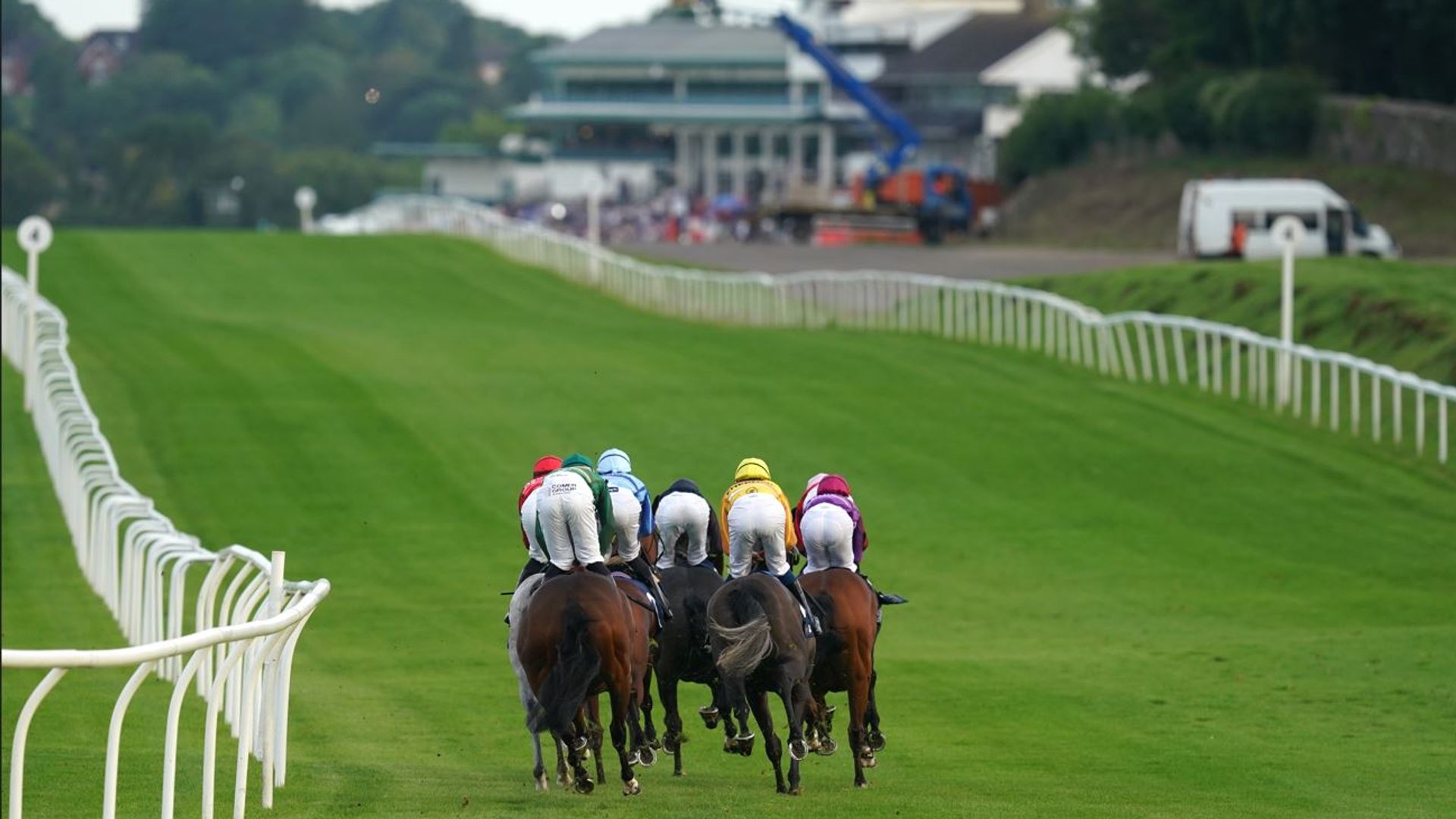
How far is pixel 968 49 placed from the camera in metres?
105

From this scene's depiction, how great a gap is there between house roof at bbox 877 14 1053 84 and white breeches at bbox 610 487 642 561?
9257cm

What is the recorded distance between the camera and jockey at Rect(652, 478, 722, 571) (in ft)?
37.7

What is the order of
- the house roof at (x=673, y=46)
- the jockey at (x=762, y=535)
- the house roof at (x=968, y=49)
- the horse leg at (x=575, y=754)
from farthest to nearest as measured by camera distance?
the house roof at (x=673, y=46), the house roof at (x=968, y=49), the jockey at (x=762, y=535), the horse leg at (x=575, y=754)

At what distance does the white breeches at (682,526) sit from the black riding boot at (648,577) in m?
0.39

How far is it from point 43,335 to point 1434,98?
37726 mm

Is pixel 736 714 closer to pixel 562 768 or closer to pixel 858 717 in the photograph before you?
pixel 858 717

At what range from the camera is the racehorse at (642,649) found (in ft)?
34.8

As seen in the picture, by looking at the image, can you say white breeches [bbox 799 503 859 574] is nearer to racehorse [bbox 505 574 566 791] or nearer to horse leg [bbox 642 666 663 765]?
horse leg [bbox 642 666 663 765]

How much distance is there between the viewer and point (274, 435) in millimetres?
25516

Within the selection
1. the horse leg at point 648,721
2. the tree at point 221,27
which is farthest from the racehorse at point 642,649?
the tree at point 221,27

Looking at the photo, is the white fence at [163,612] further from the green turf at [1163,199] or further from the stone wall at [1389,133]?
the stone wall at [1389,133]

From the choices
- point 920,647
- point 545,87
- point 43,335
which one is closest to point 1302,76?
point 43,335

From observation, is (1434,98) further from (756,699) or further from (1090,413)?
(756,699)

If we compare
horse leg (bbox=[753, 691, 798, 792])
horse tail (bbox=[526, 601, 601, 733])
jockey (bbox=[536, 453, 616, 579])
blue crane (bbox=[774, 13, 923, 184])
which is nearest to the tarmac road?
blue crane (bbox=[774, 13, 923, 184])
